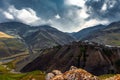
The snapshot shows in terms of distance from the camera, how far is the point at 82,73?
161ft

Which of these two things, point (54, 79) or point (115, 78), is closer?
point (115, 78)

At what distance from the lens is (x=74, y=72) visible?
49125mm

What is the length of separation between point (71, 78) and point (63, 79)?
1344 millimetres

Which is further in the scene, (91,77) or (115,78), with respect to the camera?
(91,77)

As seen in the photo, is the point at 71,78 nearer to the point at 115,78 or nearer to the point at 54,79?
the point at 54,79

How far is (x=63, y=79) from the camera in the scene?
48.3 metres

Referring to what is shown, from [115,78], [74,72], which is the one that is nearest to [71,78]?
[74,72]

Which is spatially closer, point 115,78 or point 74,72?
point 115,78

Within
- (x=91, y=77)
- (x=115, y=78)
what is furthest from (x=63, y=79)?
(x=115, y=78)

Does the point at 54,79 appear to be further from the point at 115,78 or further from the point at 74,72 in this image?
the point at 115,78

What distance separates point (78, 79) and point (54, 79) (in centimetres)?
412

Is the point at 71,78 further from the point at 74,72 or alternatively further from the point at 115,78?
the point at 115,78

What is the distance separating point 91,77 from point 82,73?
1663mm

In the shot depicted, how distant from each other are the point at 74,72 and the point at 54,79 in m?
3.66
